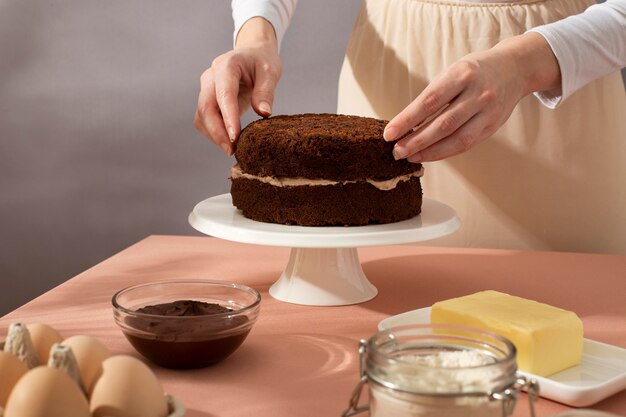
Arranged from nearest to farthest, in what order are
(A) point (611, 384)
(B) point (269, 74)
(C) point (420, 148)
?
1. (A) point (611, 384)
2. (C) point (420, 148)
3. (B) point (269, 74)

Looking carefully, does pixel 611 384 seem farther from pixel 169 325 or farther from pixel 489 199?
pixel 489 199

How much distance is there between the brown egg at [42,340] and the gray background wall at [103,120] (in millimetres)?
1749

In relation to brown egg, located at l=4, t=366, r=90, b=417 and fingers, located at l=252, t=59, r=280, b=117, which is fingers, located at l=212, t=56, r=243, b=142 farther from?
brown egg, located at l=4, t=366, r=90, b=417

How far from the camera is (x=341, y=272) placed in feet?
4.60

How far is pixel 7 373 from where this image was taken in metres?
0.82

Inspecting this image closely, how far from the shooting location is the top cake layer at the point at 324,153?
138 centimetres

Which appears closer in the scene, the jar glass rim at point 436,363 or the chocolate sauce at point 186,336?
the jar glass rim at point 436,363


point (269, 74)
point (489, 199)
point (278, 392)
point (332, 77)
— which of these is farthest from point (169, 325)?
point (332, 77)

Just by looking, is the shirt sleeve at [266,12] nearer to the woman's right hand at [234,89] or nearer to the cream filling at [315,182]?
the woman's right hand at [234,89]

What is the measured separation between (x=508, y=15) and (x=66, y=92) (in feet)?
4.78

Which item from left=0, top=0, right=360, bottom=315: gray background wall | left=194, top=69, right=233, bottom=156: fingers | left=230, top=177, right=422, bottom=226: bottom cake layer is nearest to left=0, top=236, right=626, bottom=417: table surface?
left=230, top=177, right=422, bottom=226: bottom cake layer

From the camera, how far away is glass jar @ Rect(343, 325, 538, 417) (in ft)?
2.49

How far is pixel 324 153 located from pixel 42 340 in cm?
61

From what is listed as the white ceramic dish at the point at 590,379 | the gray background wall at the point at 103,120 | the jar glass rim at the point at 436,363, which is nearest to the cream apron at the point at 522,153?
the gray background wall at the point at 103,120
